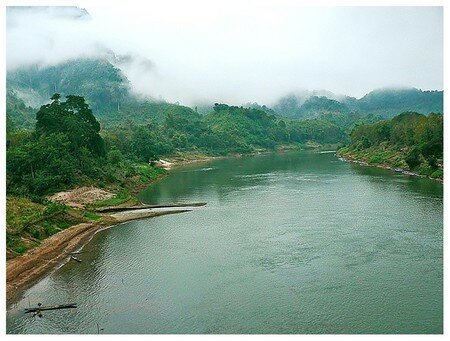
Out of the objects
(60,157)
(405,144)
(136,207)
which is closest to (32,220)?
(136,207)

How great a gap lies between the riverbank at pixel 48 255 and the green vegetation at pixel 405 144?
30.6m

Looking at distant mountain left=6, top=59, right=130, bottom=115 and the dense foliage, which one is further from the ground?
distant mountain left=6, top=59, right=130, bottom=115

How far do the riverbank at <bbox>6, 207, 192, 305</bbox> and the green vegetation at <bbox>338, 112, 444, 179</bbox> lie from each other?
3065 centimetres

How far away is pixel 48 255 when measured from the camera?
74.3 feet

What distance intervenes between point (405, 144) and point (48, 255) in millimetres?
52900

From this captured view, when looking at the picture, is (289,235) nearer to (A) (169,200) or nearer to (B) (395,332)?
(B) (395,332)

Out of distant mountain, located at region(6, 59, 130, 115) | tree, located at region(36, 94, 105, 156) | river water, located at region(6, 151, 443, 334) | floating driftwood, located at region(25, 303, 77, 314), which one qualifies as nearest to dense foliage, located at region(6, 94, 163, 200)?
tree, located at region(36, 94, 105, 156)

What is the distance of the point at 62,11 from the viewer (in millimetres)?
160000

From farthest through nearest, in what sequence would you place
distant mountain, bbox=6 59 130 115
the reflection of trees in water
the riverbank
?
distant mountain, bbox=6 59 130 115, the reflection of trees in water, the riverbank

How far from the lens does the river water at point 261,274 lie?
15141 mm

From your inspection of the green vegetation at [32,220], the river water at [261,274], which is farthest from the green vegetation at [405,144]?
the green vegetation at [32,220]

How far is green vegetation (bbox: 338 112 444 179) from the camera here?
148 ft

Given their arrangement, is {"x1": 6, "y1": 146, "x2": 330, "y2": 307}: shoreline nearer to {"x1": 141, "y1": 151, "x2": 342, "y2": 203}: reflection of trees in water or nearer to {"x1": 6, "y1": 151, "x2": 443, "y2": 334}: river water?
{"x1": 6, "y1": 151, "x2": 443, "y2": 334}: river water

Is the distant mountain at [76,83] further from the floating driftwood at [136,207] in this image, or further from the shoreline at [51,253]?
the shoreline at [51,253]
